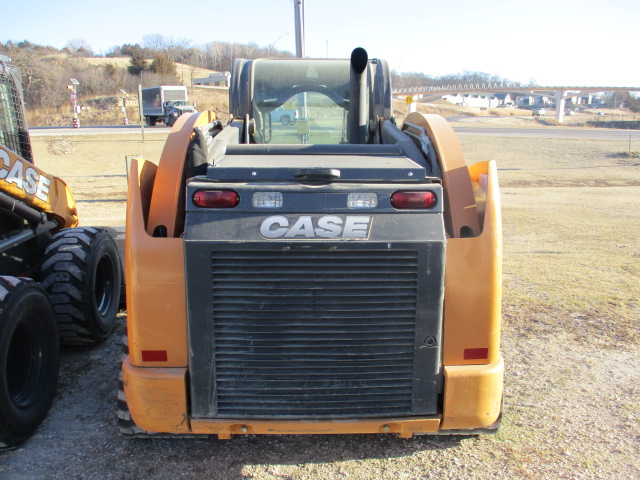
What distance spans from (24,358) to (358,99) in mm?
2998

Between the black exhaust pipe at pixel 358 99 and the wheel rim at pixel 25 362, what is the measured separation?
9.10 ft

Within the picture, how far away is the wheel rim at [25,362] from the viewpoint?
345 cm

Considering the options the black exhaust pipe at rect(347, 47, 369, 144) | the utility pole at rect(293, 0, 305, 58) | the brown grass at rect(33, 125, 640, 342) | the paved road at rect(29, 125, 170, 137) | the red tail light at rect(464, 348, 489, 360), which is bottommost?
the brown grass at rect(33, 125, 640, 342)

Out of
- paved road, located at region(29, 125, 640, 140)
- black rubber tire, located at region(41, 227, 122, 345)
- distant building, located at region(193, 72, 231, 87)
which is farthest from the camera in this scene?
distant building, located at region(193, 72, 231, 87)

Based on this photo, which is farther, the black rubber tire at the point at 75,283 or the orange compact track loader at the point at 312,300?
the black rubber tire at the point at 75,283

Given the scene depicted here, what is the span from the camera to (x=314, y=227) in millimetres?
2693

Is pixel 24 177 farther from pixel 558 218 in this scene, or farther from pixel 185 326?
pixel 558 218

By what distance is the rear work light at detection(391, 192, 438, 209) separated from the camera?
2.75 metres

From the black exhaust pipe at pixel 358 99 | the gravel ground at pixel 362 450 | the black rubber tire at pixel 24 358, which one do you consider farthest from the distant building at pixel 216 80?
the gravel ground at pixel 362 450

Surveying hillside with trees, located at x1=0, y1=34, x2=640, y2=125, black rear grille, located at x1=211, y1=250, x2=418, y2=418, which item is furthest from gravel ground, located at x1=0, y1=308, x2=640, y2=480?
hillside with trees, located at x1=0, y1=34, x2=640, y2=125

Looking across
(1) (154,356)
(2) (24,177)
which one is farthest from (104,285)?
(1) (154,356)

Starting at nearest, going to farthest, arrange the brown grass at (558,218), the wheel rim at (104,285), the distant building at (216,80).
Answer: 1. the wheel rim at (104,285)
2. the brown grass at (558,218)
3. the distant building at (216,80)

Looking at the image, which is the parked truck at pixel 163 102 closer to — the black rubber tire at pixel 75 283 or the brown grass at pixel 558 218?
the brown grass at pixel 558 218

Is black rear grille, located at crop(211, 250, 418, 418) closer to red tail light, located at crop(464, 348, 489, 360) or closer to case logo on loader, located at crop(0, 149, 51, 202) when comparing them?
red tail light, located at crop(464, 348, 489, 360)
